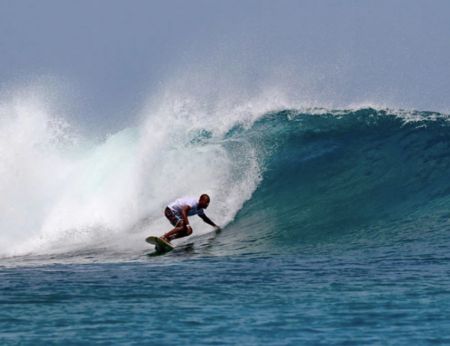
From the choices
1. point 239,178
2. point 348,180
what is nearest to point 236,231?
point 239,178

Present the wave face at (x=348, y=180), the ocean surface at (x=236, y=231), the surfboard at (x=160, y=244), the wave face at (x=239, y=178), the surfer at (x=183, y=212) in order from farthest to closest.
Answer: the wave face at (x=239, y=178) → the wave face at (x=348, y=180) → the surfer at (x=183, y=212) → the surfboard at (x=160, y=244) → the ocean surface at (x=236, y=231)

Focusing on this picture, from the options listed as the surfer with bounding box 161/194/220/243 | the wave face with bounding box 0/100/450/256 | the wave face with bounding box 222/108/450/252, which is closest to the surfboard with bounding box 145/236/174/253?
the surfer with bounding box 161/194/220/243

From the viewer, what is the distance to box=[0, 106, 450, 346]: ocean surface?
23.9 ft

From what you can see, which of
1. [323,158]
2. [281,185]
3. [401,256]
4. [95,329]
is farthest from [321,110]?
[95,329]

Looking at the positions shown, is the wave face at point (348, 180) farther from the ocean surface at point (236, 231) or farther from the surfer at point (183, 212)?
the surfer at point (183, 212)

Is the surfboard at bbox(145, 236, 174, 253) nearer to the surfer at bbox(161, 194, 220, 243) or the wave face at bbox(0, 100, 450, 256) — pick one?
the surfer at bbox(161, 194, 220, 243)

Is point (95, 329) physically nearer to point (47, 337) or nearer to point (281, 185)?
point (47, 337)

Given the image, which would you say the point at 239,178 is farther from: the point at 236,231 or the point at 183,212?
the point at 183,212

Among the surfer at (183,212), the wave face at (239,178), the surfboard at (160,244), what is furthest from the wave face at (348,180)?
the surfboard at (160,244)

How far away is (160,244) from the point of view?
12922mm

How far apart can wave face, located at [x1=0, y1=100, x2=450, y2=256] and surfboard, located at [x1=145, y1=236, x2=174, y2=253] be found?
46cm

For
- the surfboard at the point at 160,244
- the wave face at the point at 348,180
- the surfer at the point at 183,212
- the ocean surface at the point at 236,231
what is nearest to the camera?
the ocean surface at the point at 236,231

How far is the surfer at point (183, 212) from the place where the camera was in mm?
13203

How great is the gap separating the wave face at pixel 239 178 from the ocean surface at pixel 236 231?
5 cm
